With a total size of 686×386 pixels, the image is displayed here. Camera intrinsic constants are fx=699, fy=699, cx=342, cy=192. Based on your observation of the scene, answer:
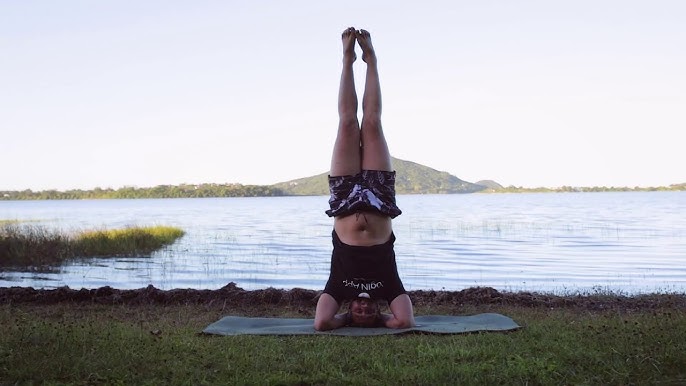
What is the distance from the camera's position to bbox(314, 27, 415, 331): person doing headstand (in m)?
7.23

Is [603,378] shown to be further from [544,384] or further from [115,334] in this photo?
[115,334]

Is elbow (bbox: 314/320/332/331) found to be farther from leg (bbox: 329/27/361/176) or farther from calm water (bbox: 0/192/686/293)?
calm water (bbox: 0/192/686/293)

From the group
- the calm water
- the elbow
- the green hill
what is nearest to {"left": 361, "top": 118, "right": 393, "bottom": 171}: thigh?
the elbow

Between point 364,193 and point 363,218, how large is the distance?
0.27 meters

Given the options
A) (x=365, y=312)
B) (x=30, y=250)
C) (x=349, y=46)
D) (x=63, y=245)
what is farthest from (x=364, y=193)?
(x=63, y=245)

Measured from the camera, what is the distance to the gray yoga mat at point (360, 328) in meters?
6.89

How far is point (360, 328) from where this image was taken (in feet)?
23.7

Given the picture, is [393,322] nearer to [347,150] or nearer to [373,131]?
[347,150]

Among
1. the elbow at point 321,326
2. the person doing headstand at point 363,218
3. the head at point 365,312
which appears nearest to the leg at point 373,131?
the person doing headstand at point 363,218

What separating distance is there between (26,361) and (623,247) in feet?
76.4

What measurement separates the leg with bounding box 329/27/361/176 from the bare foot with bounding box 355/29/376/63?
0.50ft

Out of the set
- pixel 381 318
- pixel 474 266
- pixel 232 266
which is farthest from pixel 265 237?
pixel 381 318

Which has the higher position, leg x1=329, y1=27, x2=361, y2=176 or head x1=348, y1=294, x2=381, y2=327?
leg x1=329, y1=27, x2=361, y2=176

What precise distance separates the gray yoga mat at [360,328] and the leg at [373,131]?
1705 mm
